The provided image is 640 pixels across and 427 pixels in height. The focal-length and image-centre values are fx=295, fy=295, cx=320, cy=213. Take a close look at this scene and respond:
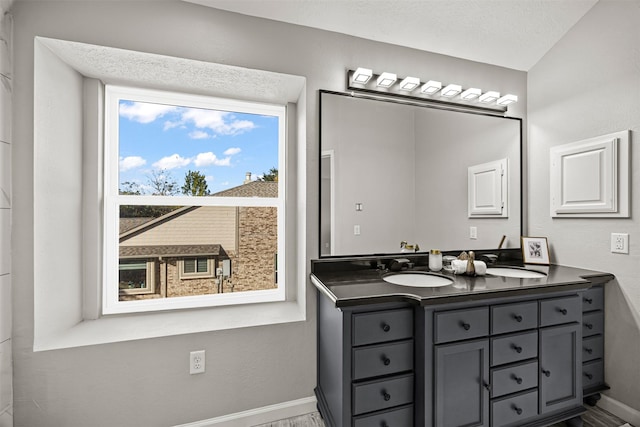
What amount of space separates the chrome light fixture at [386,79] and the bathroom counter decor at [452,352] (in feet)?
4.00

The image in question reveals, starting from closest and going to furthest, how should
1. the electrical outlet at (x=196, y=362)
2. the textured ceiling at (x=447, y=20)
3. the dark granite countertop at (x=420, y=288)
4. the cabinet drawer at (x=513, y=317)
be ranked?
1. the dark granite countertop at (x=420, y=288)
2. the cabinet drawer at (x=513, y=317)
3. the electrical outlet at (x=196, y=362)
4. the textured ceiling at (x=447, y=20)

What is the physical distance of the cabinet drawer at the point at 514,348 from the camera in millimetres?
1439

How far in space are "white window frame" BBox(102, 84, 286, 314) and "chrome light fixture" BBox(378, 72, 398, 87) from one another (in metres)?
0.68

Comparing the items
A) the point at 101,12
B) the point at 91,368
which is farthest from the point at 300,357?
the point at 101,12

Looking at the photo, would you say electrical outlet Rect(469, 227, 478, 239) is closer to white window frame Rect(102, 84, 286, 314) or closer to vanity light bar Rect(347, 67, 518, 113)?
vanity light bar Rect(347, 67, 518, 113)

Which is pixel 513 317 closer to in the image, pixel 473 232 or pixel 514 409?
pixel 514 409

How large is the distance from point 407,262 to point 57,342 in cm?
192

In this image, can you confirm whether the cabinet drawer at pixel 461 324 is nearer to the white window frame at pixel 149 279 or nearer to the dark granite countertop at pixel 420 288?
the dark granite countertop at pixel 420 288

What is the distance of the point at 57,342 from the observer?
1430mm

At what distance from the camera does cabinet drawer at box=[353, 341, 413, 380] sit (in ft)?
4.33

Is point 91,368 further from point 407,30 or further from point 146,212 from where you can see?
point 407,30

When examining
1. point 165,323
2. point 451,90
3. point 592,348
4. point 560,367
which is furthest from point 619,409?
point 165,323

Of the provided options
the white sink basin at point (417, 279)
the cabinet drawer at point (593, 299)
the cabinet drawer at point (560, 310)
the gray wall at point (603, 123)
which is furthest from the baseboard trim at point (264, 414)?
the gray wall at point (603, 123)

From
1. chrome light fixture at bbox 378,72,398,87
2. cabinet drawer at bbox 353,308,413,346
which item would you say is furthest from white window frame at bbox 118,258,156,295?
chrome light fixture at bbox 378,72,398,87
